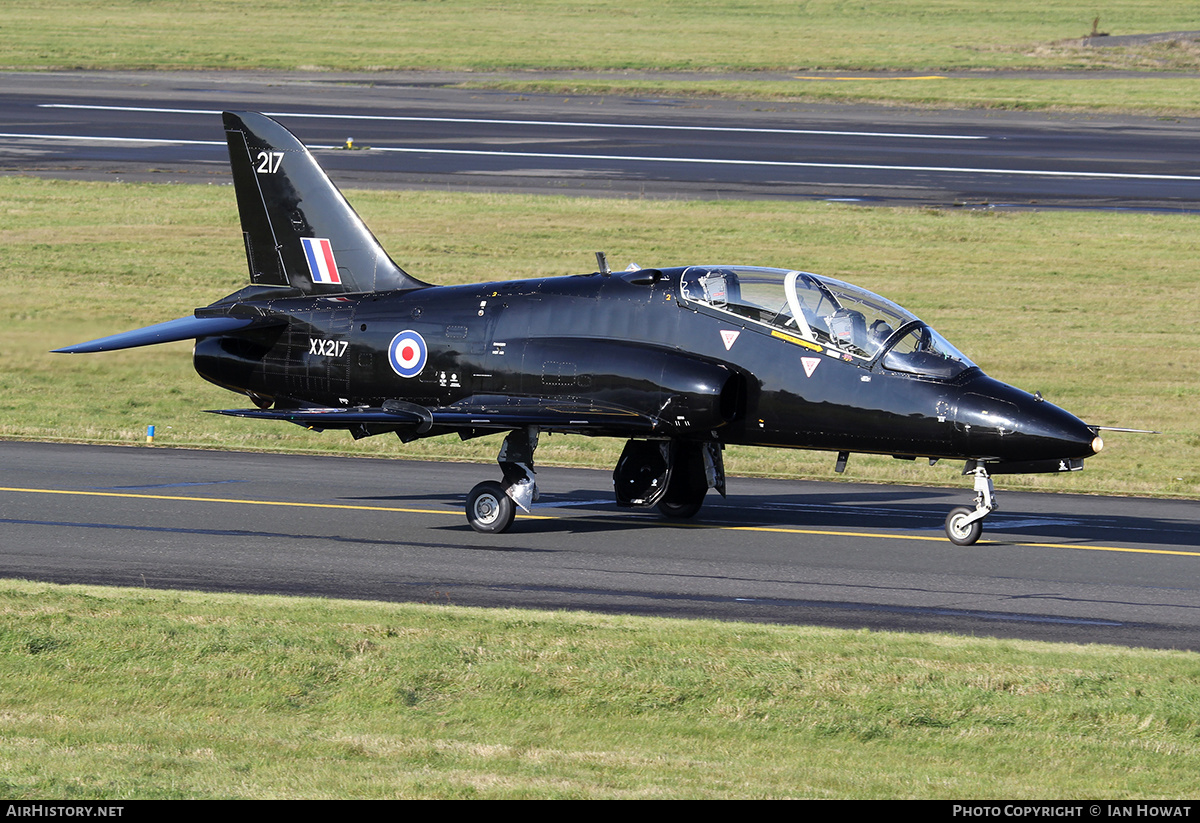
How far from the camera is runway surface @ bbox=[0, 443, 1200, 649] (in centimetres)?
1515

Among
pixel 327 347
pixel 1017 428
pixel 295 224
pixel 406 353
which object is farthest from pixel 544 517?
pixel 1017 428

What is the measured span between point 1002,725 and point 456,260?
2924 cm

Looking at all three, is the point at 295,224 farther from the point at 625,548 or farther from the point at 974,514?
the point at 974,514

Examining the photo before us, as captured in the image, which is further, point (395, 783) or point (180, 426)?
point (180, 426)

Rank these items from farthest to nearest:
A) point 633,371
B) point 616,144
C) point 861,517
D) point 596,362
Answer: point 616,144, point 861,517, point 596,362, point 633,371

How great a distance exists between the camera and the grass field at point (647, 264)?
26.4 meters

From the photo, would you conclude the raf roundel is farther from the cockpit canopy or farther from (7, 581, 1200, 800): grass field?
(7, 581, 1200, 800): grass field

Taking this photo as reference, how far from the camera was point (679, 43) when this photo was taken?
277 ft

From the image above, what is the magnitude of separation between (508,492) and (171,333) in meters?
5.00

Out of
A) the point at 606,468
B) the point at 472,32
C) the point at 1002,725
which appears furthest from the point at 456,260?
the point at 472,32

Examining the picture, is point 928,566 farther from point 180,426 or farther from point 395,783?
point 180,426

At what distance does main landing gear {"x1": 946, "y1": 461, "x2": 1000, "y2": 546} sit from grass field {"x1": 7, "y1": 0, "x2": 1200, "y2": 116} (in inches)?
1914

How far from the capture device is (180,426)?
27578mm
